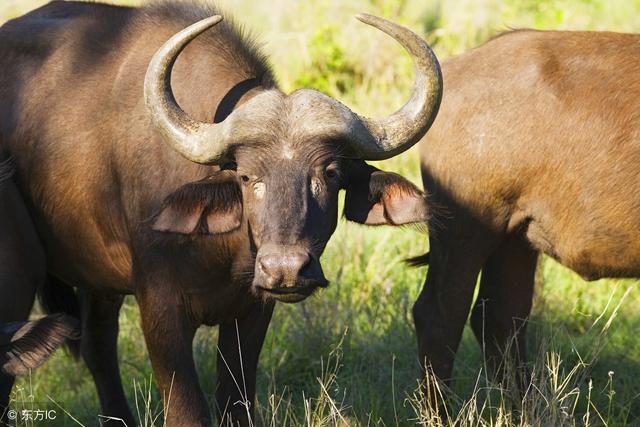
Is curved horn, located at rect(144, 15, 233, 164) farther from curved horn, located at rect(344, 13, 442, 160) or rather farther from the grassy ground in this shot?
the grassy ground

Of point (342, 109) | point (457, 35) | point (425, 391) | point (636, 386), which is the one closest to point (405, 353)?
point (425, 391)

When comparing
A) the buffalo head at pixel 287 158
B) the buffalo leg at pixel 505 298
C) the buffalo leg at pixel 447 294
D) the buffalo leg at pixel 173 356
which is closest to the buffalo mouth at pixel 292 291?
the buffalo head at pixel 287 158

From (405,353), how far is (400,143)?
2.00 meters

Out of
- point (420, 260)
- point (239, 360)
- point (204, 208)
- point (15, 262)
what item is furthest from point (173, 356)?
point (420, 260)

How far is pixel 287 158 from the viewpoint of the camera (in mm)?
4477

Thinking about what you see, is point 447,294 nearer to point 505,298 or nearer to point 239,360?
point 505,298

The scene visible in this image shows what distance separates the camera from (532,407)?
15.7 ft

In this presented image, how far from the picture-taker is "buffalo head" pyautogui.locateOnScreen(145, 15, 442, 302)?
14.2 ft

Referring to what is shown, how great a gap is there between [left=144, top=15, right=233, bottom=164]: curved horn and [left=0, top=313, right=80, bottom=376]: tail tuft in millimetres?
876

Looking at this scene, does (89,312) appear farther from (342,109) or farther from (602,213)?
(602,213)

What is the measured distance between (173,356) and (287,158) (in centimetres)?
109

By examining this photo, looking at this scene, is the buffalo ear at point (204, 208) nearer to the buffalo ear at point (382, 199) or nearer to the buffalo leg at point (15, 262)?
the buffalo ear at point (382, 199)

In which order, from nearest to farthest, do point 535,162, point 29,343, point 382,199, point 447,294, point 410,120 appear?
point 29,343, point 410,120, point 382,199, point 535,162, point 447,294

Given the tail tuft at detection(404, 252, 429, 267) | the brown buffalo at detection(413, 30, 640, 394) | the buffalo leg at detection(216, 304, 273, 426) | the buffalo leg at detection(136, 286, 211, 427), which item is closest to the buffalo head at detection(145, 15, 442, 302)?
the buffalo leg at detection(136, 286, 211, 427)
